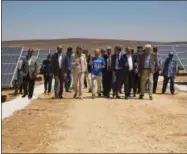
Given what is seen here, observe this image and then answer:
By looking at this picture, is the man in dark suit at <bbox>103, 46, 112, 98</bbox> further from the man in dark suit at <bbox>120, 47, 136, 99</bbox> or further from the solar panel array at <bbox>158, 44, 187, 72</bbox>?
the solar panel array at <bbox>158, 44, 187, 72</bbox>

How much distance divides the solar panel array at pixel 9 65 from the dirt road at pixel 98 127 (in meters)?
6.61

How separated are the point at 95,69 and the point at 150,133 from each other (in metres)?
6.72

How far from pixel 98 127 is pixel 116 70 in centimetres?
607

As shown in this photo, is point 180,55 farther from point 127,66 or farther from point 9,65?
point 127,66

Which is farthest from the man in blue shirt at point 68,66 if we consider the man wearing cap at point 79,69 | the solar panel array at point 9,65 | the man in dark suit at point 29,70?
the solar panel array at point 9,65

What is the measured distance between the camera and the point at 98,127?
10164 millimetres

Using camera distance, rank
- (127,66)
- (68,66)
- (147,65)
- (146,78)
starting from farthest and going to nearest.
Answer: (68,66)
(127,66)
(146,78)
(147,65)

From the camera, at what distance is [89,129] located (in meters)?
9.91

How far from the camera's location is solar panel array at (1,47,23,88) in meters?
21.0

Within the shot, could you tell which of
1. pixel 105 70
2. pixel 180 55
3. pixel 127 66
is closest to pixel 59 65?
pixel 105 70

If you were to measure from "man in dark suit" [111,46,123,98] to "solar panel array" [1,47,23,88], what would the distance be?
6235mm

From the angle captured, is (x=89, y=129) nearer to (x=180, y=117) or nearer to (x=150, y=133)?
(x=150, y=133)

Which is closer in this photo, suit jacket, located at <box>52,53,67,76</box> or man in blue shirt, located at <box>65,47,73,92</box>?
suit jacket, located at <box>52,53,67,76</box>

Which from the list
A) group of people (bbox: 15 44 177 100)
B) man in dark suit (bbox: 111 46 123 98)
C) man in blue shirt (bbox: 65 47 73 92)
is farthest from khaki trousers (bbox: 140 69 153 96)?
man in blue shirt (bbox: 65 47 73 92)
